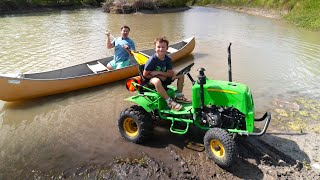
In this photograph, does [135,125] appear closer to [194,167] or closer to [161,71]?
[161,71]

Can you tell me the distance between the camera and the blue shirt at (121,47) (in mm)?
9562

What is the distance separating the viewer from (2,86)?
7785 millimetres

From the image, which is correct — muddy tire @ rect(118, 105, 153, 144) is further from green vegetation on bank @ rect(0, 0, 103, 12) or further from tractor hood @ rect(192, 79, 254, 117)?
green vegetation on bank @ rect(0, 0, 103, 12)

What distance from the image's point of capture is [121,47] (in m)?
9.62

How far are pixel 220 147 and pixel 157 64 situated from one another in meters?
1.99

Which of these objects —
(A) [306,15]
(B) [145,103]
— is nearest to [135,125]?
(B) [145,103]

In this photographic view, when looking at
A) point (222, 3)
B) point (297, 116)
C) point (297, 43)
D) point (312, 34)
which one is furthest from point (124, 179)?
point (222, 3)

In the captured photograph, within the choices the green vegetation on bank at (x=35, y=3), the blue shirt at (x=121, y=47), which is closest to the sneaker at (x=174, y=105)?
the blue shirt at (x=121, y=47)

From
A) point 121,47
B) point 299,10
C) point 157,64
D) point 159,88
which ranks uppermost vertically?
point 299,10

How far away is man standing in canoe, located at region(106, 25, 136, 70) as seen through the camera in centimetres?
946

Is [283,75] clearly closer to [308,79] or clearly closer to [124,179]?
[308,79]

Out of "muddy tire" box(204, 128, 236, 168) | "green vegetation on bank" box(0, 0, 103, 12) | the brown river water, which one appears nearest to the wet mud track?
"muddy tire" box(204, 128, 236, 168)

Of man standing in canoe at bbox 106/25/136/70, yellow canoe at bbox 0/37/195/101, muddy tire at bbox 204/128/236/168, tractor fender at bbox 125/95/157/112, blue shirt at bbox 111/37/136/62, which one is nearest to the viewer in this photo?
muddy tire at bbox 204/128/236/168

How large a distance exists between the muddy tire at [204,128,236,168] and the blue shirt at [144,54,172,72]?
1.66 metres
